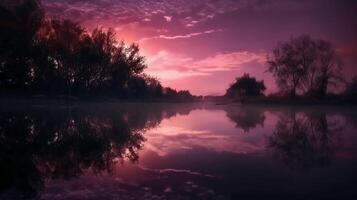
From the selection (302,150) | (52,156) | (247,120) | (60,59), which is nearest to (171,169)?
(52,156)

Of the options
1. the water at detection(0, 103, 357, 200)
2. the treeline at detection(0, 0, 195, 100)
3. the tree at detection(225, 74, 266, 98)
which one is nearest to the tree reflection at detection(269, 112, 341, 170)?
the water at detection(0, 103, 357, 200)

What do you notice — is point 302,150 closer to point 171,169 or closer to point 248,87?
point 171,169

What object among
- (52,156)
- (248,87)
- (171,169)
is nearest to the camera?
(171,169)

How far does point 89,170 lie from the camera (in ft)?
20.2

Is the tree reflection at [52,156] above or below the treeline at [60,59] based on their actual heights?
below

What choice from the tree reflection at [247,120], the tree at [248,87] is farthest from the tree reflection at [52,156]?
the tree at [248,87]

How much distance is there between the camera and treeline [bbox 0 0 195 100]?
40.9m

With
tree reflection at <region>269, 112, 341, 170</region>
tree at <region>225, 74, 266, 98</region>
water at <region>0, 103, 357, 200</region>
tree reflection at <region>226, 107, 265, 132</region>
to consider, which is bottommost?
water at <region>0, 103, 357, 200</region>

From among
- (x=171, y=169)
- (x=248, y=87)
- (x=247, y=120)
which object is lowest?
(x=171, y=169)

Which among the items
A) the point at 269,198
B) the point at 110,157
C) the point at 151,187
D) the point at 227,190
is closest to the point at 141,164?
the point at 110,157

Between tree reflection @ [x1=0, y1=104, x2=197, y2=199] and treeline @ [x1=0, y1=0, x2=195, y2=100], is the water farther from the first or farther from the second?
treeline @ [x1=0, y1=0, x2=195, y2=100]

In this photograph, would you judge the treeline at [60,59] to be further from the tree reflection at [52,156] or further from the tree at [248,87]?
the tree reflection at [52,156]

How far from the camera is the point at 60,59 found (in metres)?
47.7

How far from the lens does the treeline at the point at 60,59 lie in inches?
1612
